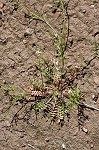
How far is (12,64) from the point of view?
124 inches

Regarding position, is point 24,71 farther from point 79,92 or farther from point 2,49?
point 79,92

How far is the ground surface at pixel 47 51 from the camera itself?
3.01 meters

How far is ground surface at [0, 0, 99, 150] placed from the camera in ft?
9.86

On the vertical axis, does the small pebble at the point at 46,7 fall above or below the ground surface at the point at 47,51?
above

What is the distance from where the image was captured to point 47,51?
3086mm

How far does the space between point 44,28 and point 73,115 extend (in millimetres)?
776

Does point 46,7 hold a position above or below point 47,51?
above

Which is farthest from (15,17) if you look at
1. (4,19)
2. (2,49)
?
(2,49)

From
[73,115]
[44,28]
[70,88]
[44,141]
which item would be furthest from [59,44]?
[44,141]

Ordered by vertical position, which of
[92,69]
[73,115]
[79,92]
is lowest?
[73,115]

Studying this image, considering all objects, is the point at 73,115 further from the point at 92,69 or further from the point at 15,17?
the point at 15,17

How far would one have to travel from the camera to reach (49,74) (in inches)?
120

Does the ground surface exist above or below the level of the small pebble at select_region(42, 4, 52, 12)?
below

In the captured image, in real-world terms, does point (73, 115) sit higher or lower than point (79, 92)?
lower
